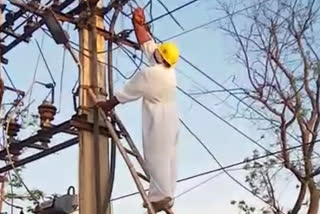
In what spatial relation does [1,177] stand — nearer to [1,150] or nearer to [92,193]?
[1,150]

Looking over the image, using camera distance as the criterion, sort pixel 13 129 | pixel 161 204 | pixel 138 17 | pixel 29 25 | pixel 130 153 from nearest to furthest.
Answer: pixel 161 204
pixel 130 153
pixel 138 17
pixel 29 25
pixel 13 129

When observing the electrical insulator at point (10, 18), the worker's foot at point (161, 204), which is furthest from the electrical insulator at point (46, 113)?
the worker's foot at point (161, 204)

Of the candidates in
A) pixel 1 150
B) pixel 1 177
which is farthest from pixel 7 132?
pixel 1 177

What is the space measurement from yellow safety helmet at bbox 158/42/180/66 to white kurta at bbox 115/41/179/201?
6 centimetres

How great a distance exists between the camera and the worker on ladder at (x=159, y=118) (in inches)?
183

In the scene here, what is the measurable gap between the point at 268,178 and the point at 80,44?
9.19m

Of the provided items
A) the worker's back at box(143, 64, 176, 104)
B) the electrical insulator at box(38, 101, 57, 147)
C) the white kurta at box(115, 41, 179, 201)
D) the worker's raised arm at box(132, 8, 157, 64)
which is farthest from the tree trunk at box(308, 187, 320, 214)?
the worker's back at box(143, 64, 176, 104)

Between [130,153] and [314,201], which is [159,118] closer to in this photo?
[130,153]

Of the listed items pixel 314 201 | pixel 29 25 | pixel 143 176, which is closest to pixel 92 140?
pixel 143 176

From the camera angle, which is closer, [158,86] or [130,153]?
[158,86]

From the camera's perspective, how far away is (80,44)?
5742 mm

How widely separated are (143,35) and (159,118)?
2.66ft

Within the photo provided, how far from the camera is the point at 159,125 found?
4.71m

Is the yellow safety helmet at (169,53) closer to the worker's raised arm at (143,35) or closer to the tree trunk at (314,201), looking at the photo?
the worker's raised arm at (143,35)
